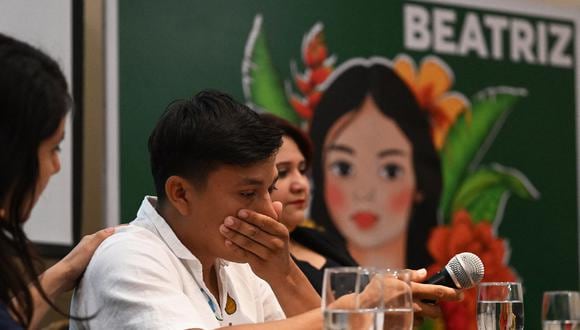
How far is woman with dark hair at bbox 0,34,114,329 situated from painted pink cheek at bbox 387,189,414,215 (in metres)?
2.53

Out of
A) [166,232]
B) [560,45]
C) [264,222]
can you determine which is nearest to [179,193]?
[166,232]

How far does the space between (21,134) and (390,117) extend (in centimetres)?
263

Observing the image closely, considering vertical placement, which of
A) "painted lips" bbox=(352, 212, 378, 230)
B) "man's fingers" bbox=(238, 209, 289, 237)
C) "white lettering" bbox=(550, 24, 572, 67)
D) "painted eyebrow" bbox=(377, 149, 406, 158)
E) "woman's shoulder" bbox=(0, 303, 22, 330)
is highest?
"white lettering" bbox=(550, 24, 572, 67)

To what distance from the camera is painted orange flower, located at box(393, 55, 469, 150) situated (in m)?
3.83

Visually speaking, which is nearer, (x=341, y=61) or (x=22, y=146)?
(x=22, y=146)

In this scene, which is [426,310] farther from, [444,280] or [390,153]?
[390,153]

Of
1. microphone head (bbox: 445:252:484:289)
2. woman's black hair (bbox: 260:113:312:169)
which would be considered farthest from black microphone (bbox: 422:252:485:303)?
woman's black hair (bbox: 260:113:312:169)

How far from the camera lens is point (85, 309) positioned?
1.67 metres

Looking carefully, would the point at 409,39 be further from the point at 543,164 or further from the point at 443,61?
the point at 543,164

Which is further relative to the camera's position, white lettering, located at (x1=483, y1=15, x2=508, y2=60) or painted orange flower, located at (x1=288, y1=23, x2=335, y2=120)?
white lettering, located at (x1=483, y1=15, x2=508, y2=60)

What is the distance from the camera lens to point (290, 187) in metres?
2.79

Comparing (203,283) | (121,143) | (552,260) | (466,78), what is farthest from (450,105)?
(203,283)

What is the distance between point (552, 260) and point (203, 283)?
2.65 meters

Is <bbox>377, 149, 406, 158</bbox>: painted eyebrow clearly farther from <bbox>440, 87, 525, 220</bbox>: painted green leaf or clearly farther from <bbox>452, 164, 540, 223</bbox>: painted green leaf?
<bbox>452, 164, 540, 223</bbox>: painted green leaf
